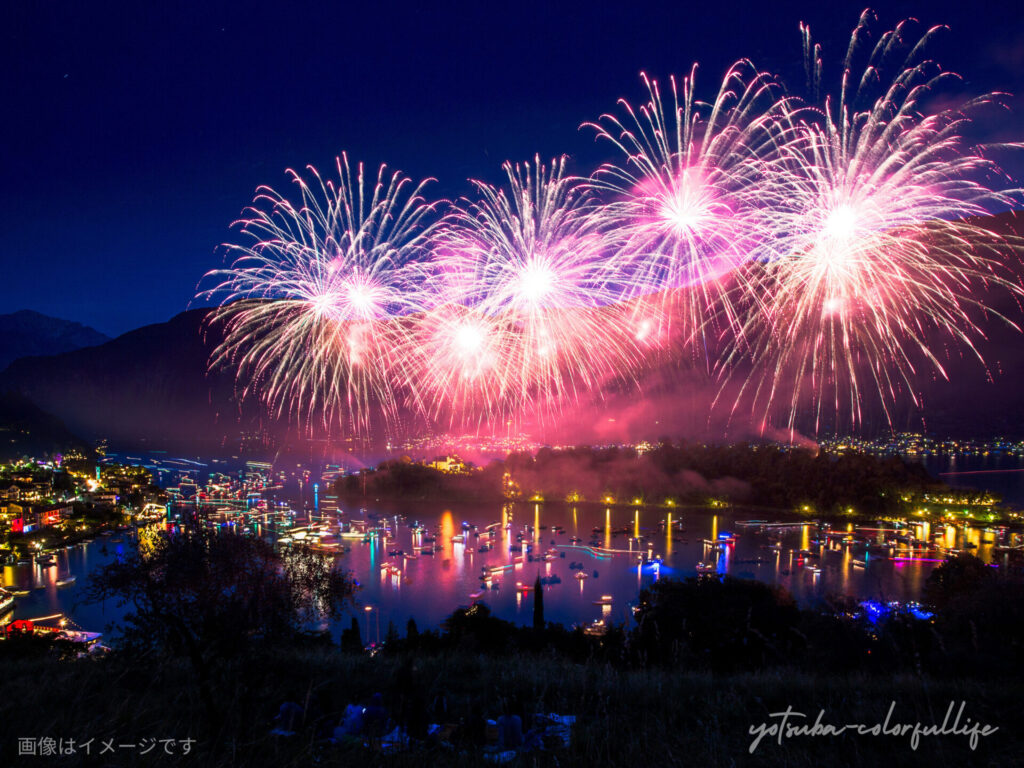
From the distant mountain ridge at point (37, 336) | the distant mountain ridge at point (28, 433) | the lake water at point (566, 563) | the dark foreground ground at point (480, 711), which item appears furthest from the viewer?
the distant mountain ridge at point (37, 336)

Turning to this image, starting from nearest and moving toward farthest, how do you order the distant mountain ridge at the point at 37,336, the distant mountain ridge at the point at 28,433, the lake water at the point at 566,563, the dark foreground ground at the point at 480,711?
the dark foreground ground at the point at 480,711
the lake water at the point at 566,563
the distant mountain ridge at the point at 28,433
the distant mountain ridge at the point at 37,336

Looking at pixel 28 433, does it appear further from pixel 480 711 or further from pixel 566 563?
pixel 480 711

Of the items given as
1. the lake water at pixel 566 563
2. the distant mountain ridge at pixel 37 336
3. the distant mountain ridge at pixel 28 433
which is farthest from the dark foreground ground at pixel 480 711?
the distant mountain ridge at pixel 37 336

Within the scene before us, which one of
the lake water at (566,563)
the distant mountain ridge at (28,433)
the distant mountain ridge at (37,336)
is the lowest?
the lake water at (566,563)

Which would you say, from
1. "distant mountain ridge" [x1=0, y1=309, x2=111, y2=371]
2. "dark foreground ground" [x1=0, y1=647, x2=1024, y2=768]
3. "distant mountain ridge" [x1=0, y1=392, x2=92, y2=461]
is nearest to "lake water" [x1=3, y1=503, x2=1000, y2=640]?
"dark foreground ground" [x1=0, y1=647, x2=1024, y2=768]

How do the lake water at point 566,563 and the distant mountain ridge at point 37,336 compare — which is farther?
the distant mountain ridge at point 37,336

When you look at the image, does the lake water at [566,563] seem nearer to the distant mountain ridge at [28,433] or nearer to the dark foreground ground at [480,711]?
the dark foreground ground at [480,711]
